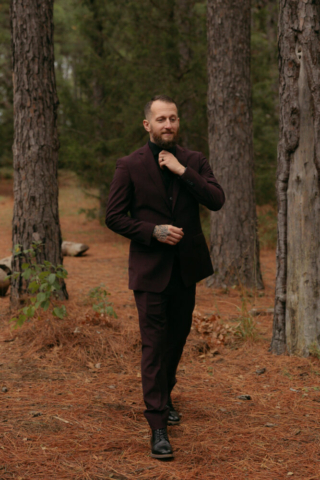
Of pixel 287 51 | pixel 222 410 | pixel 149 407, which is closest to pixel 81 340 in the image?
pixel 222 410

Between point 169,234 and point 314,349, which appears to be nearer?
point 169,234

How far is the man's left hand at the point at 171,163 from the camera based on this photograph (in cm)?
351

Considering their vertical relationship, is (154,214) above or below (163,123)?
below

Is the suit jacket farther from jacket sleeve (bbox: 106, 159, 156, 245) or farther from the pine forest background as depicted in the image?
the pine forest background

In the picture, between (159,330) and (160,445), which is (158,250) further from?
(160,445)

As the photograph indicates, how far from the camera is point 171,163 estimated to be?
3.53 m

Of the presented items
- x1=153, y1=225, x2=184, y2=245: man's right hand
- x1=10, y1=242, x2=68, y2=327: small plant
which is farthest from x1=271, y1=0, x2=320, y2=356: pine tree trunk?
x1=10, y1=242, x2=68, y2=327: small plant

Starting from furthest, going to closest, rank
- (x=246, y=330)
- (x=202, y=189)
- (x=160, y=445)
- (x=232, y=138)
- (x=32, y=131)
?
1. (x=232, y=138)
2. (x=32, y=131)
3. (x=246, y=330)
4. (x=202, y=189)
5. (x=160, y=445)

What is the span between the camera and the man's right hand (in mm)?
3455

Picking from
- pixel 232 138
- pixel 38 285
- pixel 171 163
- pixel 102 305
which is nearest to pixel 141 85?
pixel 232 138

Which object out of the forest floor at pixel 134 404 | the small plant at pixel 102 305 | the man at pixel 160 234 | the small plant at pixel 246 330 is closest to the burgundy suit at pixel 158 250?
the man at pixel 160 234

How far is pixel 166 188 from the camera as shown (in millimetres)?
3688

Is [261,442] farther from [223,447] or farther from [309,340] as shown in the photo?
[309,340]

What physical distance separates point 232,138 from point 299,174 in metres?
3.65
